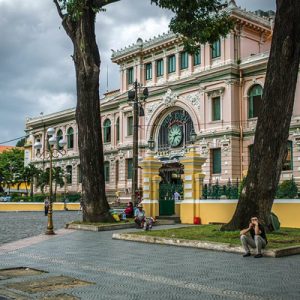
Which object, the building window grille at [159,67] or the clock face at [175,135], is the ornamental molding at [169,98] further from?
the building window grille at [159,67]

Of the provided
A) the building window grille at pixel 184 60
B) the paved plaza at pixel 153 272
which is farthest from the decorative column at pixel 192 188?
the building window grille at pixel 184 60

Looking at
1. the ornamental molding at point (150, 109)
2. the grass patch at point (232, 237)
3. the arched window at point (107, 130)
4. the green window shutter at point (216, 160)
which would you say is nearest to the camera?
the grass patch at point (232, 237)

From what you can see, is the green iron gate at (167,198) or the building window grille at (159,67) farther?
the building window grille at (159,67)

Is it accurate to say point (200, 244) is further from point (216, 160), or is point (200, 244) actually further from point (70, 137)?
point (70, 137)

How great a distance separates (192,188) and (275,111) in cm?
813

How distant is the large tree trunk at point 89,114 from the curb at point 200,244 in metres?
4.75

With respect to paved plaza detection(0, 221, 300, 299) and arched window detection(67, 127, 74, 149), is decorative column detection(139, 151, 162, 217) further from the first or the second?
arched window detection(67, 127, 74, 149)

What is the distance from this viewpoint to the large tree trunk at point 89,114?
67.5ft

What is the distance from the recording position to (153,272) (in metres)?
9.31

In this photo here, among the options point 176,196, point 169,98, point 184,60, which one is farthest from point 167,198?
point 184,60

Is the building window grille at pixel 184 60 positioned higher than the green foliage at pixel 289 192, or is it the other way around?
the building window grille at pixel 184 60

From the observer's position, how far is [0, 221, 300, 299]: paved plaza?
7426 mm

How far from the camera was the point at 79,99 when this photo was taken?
69.0 ft

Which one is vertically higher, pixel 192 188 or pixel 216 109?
pixel 216 109
